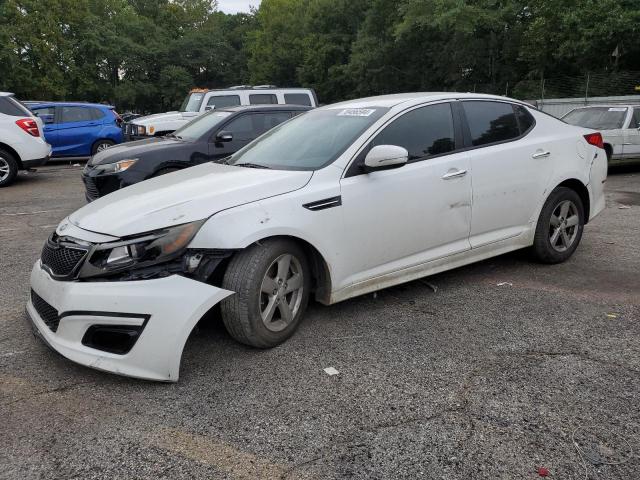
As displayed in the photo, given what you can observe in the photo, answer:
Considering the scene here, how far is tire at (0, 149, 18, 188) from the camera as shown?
435 inches

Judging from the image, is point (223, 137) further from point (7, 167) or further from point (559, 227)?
point (7, 167)

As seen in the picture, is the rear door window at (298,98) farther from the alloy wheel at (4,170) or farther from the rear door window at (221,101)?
the alloy wheel at (4,170)

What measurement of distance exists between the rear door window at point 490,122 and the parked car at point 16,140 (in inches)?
370

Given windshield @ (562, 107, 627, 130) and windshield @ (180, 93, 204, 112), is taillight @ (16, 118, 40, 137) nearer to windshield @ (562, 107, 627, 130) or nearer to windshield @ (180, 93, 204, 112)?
windshield @ (180, 93, 204, 112)

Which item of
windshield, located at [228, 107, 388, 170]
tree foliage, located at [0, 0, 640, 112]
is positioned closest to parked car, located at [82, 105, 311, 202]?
windshield, located at [228, 107, 388, 170]

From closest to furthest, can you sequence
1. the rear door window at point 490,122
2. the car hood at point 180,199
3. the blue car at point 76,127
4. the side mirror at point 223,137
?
1. the car hood at point 180,199
2. the rear door window at point 490,122
3. the side mirror at point 223,137
4. the blue car at point 76,127

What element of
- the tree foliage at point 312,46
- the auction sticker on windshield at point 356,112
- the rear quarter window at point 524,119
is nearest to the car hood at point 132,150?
the auction sticker on windshield at point 356,112

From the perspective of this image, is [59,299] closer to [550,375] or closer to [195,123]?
[550,375]

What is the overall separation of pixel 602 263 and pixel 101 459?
4.69 metres

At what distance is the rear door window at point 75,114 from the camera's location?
14.3 metres

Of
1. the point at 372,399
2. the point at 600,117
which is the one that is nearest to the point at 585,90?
the point at 600,117

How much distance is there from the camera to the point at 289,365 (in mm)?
3379

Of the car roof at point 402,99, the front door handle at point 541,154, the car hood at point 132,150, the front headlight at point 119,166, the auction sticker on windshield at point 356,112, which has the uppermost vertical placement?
the car roof at point 402,99

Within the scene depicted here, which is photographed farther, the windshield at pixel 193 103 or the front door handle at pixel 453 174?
the windshield at pixel 193 103
